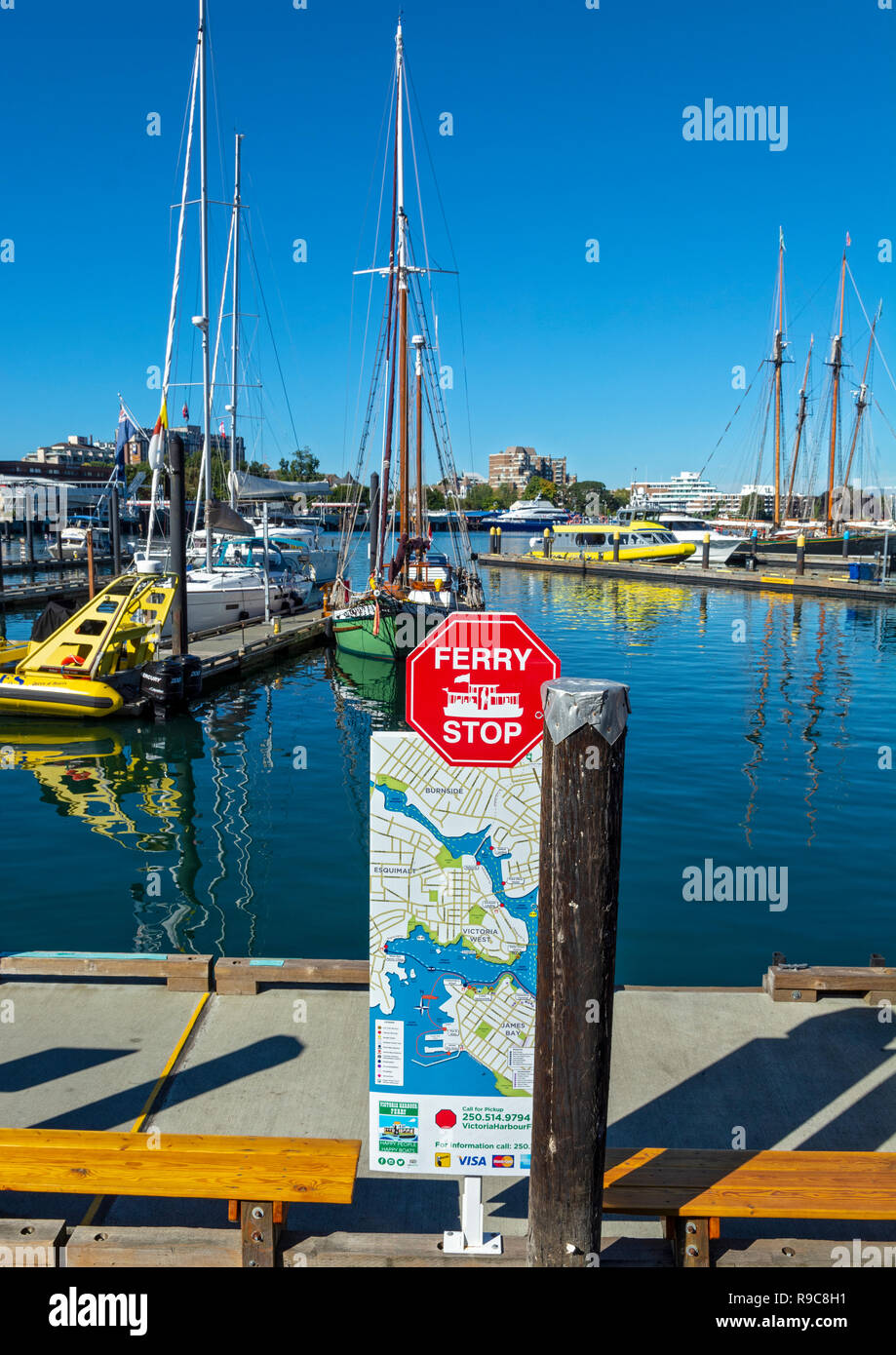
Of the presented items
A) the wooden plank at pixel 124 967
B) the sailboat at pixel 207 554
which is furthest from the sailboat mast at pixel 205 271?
the wooden plank at pixel 124 967

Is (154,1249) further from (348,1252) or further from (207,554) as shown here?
(207,554)

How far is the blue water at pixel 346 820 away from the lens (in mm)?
10828

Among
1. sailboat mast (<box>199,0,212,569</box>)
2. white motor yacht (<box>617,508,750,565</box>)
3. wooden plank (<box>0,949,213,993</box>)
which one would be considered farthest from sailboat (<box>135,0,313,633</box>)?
white motor yacht (<box>617,508,750,565</box>)

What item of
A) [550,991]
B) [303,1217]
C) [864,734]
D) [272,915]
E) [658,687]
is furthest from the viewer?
[658,687]

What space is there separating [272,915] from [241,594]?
2397 centimetres

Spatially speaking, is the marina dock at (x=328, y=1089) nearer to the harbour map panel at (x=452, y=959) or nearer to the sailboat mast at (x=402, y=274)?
the harbour map panel at (x=452, y=959)

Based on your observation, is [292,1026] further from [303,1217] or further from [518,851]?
[518,851]

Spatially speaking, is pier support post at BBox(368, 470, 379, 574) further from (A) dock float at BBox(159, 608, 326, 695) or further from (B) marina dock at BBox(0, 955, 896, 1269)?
Answer: (B) marina dock at BBox(0, 955, 896, 1269)

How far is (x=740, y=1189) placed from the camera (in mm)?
4152

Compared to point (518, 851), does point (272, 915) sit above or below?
below

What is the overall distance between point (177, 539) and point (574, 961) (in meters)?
21.1

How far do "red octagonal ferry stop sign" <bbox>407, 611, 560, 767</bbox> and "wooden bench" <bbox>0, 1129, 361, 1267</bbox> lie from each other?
1762mm

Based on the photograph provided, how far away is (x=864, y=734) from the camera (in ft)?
68.6
